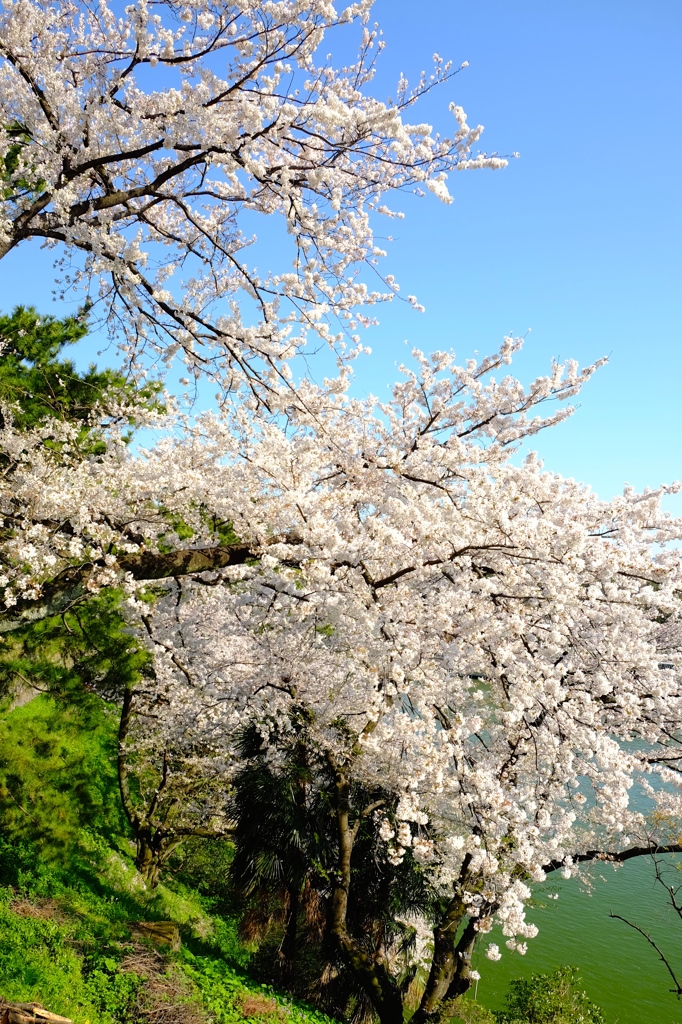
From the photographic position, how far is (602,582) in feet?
15.8

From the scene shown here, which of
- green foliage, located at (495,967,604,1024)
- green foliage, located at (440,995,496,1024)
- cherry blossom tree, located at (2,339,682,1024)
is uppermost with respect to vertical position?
cherry blossom tree, located at (2,339,682,1024)

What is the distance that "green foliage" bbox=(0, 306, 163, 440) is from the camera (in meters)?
7.33

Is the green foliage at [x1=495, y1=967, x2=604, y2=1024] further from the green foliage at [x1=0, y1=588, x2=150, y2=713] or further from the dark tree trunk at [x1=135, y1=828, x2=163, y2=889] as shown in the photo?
the green foliage at [x1=0, y1=588, x2=150, y2=713]

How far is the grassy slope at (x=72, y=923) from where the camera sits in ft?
18.5

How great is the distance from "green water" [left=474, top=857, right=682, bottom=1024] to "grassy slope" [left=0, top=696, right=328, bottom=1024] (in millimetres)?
5174

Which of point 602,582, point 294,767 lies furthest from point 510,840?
point 294,767

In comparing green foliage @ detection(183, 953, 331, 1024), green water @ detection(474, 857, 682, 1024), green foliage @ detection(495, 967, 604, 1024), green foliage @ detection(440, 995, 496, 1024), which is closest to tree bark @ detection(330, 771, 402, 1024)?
green foliage @ detection(440, 995, 496, 1024)

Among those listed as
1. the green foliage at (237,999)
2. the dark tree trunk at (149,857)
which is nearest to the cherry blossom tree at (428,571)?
the green foliage at (237,999)

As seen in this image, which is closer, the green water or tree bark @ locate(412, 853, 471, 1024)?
tree bark @ locate(412, 853, 471, 1024)

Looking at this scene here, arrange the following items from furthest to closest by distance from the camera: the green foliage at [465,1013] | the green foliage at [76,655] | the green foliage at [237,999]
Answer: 1. the green foliage at [465,1013]
2. the green foliage at [237,999]
3. the green foliage at [76,655]

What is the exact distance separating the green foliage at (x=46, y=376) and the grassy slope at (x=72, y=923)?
Answer: 3.58 m

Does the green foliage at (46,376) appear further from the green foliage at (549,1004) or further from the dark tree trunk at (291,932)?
the green foliage at (549,1004)

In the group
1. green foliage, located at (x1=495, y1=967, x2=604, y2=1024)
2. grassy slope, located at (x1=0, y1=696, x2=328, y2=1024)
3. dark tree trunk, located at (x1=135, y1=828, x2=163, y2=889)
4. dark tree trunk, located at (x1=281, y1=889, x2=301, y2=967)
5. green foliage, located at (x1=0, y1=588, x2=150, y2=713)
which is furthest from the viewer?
dark tree trunk, located at (x1=135, y1=828, x2=163, y2=889)

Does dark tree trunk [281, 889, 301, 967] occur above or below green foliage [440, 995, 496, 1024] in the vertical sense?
below
